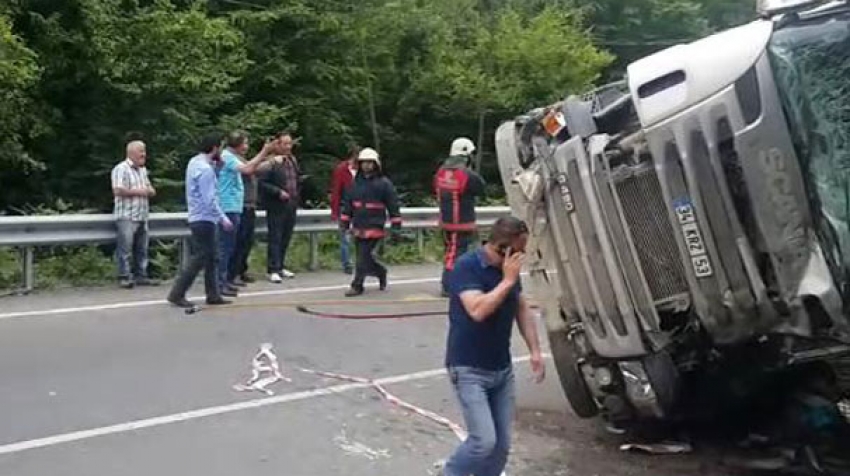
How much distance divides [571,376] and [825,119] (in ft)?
7.01

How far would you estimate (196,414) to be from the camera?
7094 mm

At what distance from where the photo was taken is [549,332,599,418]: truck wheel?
6820 millimetres

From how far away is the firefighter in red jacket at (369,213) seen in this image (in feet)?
40.5

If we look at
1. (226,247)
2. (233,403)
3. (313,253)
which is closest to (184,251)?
(226,247)

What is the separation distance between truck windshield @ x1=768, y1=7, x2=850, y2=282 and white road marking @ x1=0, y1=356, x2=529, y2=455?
3.51 m

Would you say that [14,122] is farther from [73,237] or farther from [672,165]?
[672,165]

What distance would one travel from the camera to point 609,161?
6.27m

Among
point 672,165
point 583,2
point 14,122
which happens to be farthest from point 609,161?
point 583,2

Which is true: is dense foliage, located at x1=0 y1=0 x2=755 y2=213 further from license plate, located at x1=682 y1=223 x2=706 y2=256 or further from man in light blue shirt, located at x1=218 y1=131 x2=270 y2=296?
license plate, located at x1=682 y1=223 x2=706 y2=256

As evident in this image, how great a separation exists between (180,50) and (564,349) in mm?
13519

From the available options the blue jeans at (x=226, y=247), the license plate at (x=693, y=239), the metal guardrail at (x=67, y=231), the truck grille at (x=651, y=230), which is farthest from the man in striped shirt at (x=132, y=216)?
the license plate at (x=693, y=239)

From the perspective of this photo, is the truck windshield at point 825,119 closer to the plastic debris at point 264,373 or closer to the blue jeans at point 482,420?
the blue jeans at point 482,420

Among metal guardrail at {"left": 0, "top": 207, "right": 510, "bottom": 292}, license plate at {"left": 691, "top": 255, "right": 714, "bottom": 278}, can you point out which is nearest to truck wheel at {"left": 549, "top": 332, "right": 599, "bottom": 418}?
license plate at {"left": 691, "top": 255, "right": 714, "bottom": 278}

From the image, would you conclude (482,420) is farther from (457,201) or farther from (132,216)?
(132,216)
